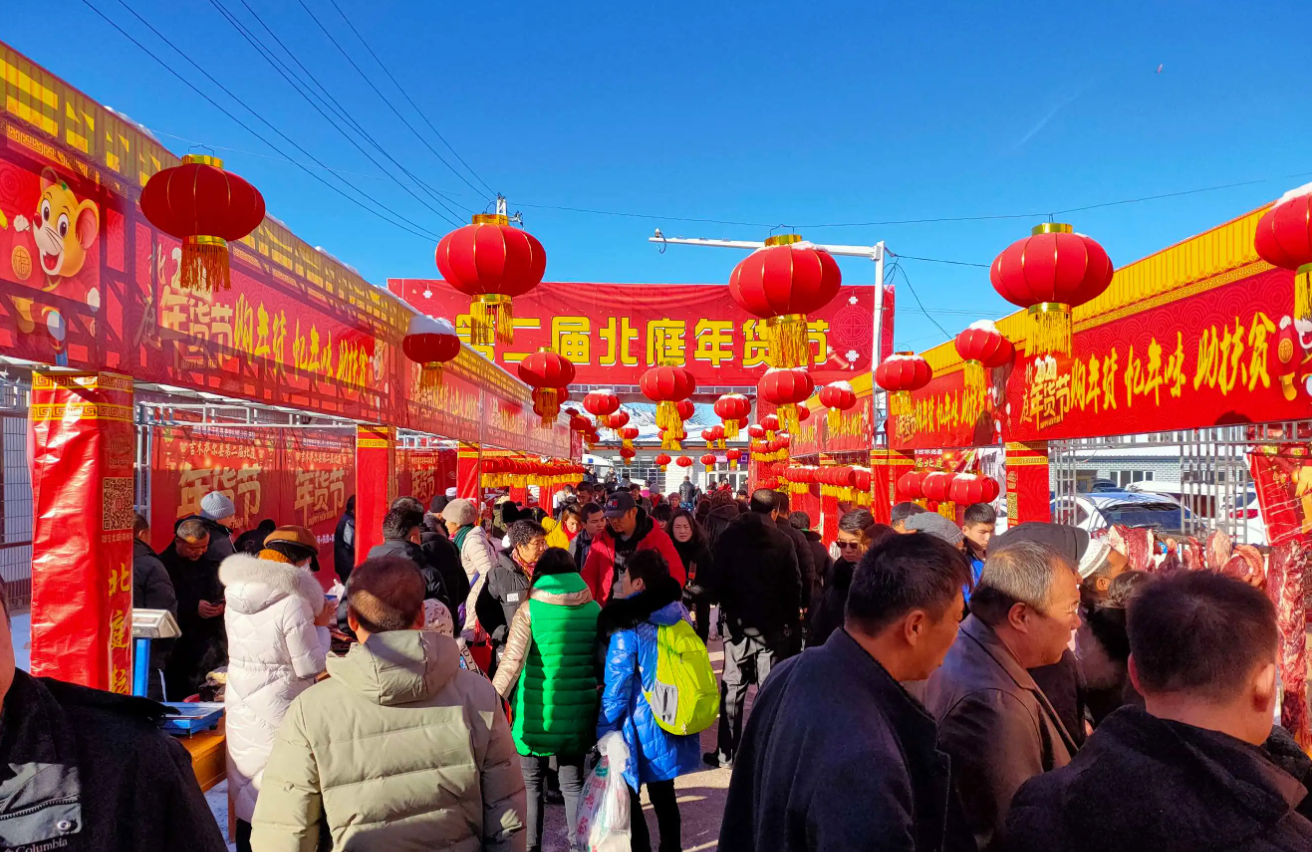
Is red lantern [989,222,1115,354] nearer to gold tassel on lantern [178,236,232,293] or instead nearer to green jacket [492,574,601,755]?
green jacket [492,574,601,755]

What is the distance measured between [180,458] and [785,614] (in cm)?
619

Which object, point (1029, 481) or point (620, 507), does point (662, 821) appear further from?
point (1029, 481)

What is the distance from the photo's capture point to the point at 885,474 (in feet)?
43.7

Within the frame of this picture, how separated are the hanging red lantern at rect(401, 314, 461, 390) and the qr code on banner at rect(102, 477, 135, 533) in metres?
4.16

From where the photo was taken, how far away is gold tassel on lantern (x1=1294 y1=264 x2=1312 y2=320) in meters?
3.84

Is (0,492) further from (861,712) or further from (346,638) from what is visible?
(861,712)

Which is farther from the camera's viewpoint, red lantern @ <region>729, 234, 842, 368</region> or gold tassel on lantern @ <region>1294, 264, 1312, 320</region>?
red lantern @ <region>729, 234, 842, 368</region>

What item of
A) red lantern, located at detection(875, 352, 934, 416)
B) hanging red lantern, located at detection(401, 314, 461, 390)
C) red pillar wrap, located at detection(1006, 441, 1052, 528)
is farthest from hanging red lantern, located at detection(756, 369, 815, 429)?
hanging red lantern, located at detection(401, 314, 461, 390)

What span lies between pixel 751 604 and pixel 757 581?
162mm

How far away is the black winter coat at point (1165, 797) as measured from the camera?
4.38ft

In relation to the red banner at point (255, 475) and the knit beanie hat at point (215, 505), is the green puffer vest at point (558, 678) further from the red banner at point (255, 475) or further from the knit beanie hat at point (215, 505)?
the red banner at point (255, 475)

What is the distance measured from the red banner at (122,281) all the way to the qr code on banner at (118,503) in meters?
0.55

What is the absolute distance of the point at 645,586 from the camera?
12.1 ft

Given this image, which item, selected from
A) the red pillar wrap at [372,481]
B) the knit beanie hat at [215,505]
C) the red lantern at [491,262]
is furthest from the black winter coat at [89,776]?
the red pillar wrap at [372,481]
